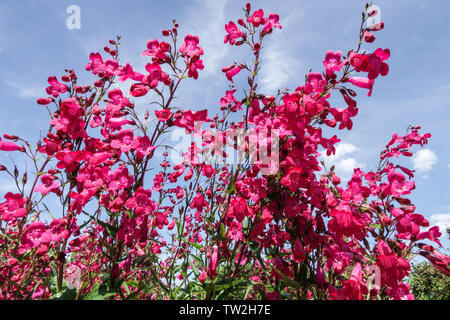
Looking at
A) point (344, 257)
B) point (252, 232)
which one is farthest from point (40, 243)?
point (344, 257)

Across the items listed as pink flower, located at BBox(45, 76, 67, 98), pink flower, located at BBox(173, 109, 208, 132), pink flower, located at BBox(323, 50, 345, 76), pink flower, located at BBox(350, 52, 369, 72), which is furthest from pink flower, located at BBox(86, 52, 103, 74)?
pink flower, located at BBox(350, 52, 369, 72)

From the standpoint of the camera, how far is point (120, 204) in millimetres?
1808

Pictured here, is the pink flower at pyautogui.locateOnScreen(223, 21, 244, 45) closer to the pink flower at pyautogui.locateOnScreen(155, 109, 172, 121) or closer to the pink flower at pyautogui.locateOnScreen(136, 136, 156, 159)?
the pink flower at pyautogui.locateOnScreen(155, 109, 172, 121)

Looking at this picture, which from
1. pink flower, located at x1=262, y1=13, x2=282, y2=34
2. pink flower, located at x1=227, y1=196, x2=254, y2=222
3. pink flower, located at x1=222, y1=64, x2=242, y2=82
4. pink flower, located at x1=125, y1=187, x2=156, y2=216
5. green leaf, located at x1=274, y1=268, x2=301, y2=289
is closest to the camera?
green leaf, located at x1=274, y1=268, x2=301, y2=289

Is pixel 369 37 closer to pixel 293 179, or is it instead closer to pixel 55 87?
pixel 293 179

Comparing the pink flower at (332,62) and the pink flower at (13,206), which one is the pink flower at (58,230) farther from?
the pink flower at (332,62)

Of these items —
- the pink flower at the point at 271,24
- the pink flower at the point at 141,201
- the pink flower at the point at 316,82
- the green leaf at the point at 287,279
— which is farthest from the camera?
the pink flower at the point at 271,24

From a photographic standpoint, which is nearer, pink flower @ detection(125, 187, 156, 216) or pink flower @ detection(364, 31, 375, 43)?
pink flower @ detection(125, 187, 156, 216)

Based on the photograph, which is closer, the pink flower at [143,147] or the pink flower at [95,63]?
the pink flower at [143,147]

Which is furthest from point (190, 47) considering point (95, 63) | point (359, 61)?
point (359, 61)

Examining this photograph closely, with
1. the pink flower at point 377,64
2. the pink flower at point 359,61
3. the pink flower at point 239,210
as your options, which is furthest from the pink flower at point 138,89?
the pink flower at point 377,64
